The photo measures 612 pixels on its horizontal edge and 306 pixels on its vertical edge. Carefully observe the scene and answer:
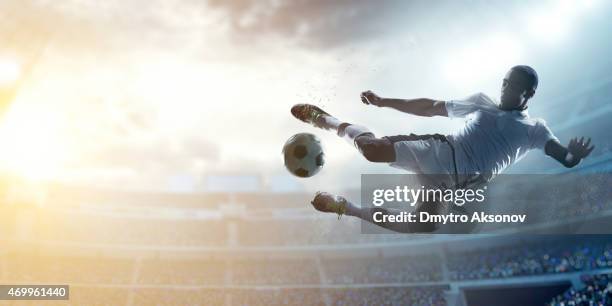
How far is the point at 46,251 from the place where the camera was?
3022 cm

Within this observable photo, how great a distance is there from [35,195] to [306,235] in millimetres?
17851

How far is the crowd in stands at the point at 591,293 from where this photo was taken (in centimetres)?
1905

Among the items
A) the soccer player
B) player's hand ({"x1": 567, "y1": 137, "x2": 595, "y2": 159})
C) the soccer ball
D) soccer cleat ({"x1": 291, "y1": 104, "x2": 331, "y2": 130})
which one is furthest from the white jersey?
the soccer ball

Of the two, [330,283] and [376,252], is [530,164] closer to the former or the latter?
[376,252]

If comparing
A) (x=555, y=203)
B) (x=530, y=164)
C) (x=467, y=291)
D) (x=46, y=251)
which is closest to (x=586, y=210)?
(x=555, y=203)

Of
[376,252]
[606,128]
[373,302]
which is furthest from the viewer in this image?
[376,252]

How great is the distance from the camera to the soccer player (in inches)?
203

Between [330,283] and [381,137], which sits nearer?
[381,137]

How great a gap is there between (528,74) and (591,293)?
62.1 feet

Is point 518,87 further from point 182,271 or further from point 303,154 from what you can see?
point 182,271

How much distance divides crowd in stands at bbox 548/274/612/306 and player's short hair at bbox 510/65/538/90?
1752 cm

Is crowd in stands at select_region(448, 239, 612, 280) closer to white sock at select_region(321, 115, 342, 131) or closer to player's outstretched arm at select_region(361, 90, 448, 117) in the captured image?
player's outstretched arm at select_region(361, 90, 448, 117)

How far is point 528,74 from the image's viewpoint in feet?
16.4

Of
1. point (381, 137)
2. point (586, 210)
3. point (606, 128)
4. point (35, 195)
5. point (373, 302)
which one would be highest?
point (606, 128)
